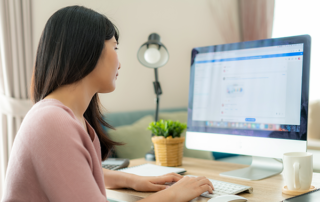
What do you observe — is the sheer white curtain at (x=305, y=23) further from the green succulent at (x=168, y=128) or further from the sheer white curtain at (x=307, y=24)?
the green succulent at (x=168, y=128)

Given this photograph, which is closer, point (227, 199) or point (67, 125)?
point (67, 125)

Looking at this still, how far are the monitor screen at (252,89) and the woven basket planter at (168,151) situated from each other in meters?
0.09

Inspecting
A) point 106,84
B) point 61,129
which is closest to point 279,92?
point 106,84

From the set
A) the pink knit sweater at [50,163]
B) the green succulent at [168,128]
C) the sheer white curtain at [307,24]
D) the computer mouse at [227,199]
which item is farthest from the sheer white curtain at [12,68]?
the sheer white curtain at [307,24]

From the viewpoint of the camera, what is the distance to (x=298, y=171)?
832mm

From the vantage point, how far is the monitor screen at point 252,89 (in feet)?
3.31

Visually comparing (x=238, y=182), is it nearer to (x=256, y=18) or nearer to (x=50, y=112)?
(x=50, y=112)

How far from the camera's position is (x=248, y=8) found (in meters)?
3.57

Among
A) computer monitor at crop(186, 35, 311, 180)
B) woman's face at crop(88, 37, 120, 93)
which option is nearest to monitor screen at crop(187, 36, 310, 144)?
computer monitor at crop(186, 35, 311, 180)

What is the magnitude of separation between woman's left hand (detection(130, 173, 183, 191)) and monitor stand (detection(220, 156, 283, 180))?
249mm

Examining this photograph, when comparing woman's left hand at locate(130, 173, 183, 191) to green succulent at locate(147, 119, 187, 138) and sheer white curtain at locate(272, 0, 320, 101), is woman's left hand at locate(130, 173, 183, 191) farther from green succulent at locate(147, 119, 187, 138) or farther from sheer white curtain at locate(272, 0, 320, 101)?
sheer white curtain at locate(272, 0, 320, 101)

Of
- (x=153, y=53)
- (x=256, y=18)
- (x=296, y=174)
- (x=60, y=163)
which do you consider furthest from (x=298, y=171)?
(x=256, y=18)

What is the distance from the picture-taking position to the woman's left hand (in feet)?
2.97

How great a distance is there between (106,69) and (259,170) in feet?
2.43
